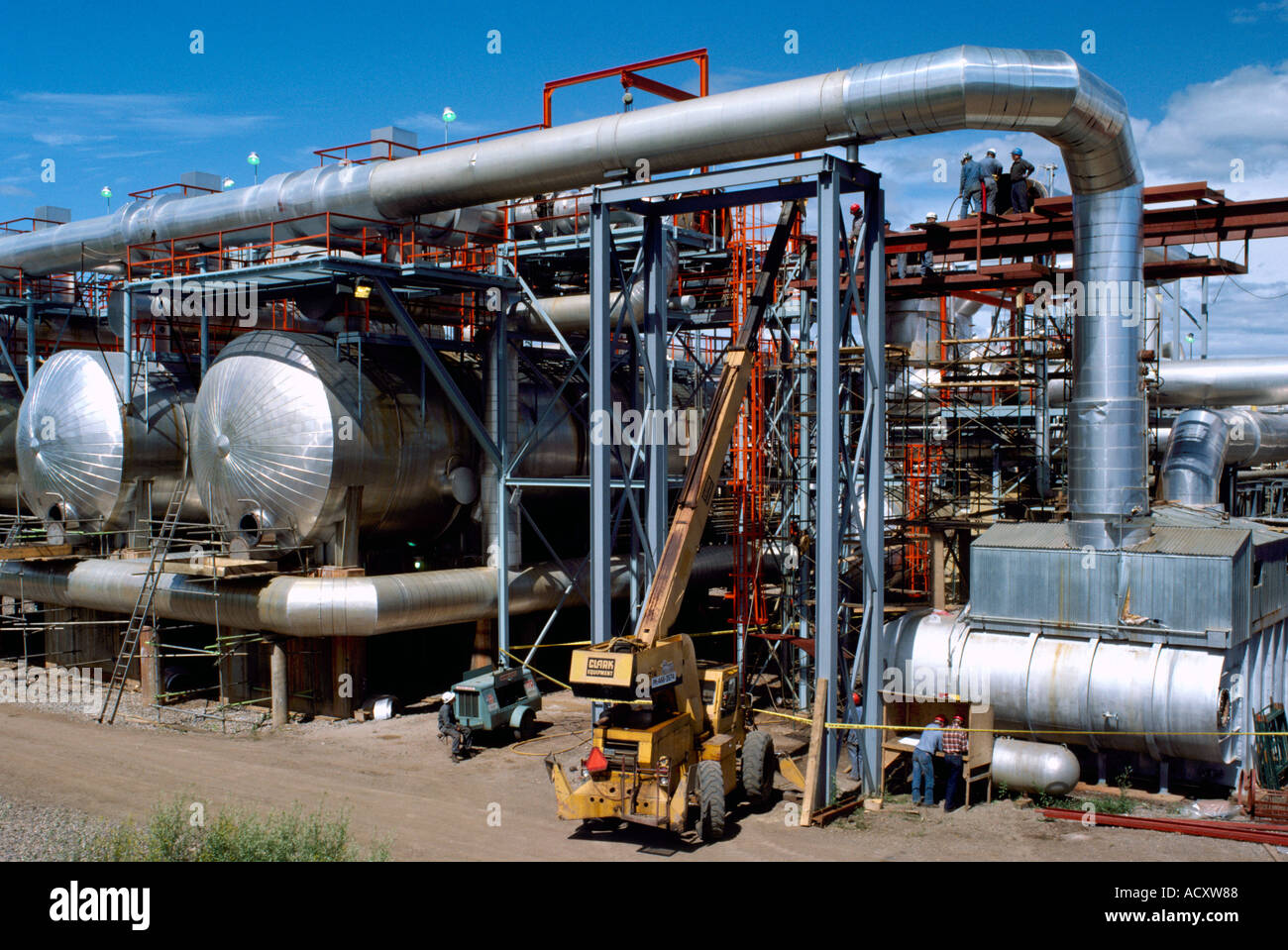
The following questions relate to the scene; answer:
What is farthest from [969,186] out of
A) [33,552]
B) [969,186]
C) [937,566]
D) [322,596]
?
[33,552]

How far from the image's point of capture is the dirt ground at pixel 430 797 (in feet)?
49.0

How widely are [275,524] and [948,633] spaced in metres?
13.4

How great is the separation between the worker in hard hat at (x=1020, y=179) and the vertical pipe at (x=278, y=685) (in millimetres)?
16715

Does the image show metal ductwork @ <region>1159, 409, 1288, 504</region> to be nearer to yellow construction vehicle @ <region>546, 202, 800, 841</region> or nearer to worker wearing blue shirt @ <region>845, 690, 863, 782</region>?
worker wearing blue shirt @ <region>845, 690, 863, 782</region>

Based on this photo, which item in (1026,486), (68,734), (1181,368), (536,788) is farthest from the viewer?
(1181,368)

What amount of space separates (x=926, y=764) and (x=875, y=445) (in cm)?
475

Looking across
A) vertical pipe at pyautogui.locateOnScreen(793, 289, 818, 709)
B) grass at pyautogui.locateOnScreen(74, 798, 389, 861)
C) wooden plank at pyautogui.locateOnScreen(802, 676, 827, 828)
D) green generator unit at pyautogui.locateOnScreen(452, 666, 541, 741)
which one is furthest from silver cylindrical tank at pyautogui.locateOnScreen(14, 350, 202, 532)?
wooden plank at pyautogui.locateOnScreen(802, 676, 827, 828)

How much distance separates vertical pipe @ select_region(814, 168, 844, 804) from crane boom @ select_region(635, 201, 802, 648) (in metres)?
1.45

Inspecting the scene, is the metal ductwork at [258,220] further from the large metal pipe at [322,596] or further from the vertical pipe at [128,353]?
the large metal pipe at [322,596]

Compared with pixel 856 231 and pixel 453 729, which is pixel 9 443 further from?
pixel 856 231

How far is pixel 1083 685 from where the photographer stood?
17.3m

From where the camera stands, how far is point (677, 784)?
1518 centimetres
